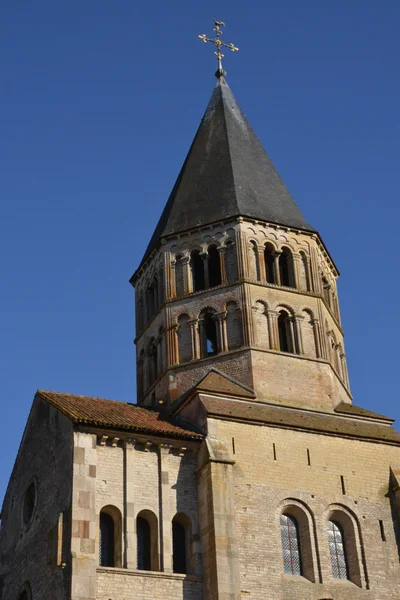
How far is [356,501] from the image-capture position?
3031 cm

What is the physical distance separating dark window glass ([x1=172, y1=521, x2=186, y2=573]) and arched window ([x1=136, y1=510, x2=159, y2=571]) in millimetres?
744

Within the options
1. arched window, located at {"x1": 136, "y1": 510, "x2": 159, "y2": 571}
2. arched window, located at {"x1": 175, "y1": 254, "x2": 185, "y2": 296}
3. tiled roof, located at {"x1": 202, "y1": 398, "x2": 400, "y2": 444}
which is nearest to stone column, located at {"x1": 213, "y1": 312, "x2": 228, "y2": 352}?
arched window, located at {"x1": 175, "y1": 254, "x2": 185, "y2": 296}

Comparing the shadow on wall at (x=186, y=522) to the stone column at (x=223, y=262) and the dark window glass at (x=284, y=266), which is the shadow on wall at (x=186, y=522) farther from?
the dark window glass at (x=284, y=266)

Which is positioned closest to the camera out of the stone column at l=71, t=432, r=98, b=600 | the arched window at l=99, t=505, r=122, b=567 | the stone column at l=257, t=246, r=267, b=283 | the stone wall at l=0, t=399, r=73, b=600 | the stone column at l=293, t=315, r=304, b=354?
the stone column at l=71, t=432, r=98, b=600

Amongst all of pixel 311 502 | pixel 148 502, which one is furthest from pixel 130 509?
pixel 311 502

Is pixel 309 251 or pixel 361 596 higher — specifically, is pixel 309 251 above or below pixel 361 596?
above

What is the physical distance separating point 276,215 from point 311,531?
12.8 meters

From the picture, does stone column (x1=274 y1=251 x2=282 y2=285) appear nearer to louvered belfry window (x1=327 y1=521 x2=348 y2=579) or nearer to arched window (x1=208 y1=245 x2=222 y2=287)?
arched window (x1=208 y1=245 x2=222 y2=287)

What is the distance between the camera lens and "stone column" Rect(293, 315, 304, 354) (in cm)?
3397

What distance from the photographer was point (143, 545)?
92.0 ft

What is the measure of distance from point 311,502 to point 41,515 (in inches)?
330

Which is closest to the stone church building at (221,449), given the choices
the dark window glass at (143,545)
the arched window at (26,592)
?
the dark window glass at (143,545)

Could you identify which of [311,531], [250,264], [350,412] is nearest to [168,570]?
[311,531]

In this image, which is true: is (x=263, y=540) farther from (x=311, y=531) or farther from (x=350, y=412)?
(x=350, y=412)
